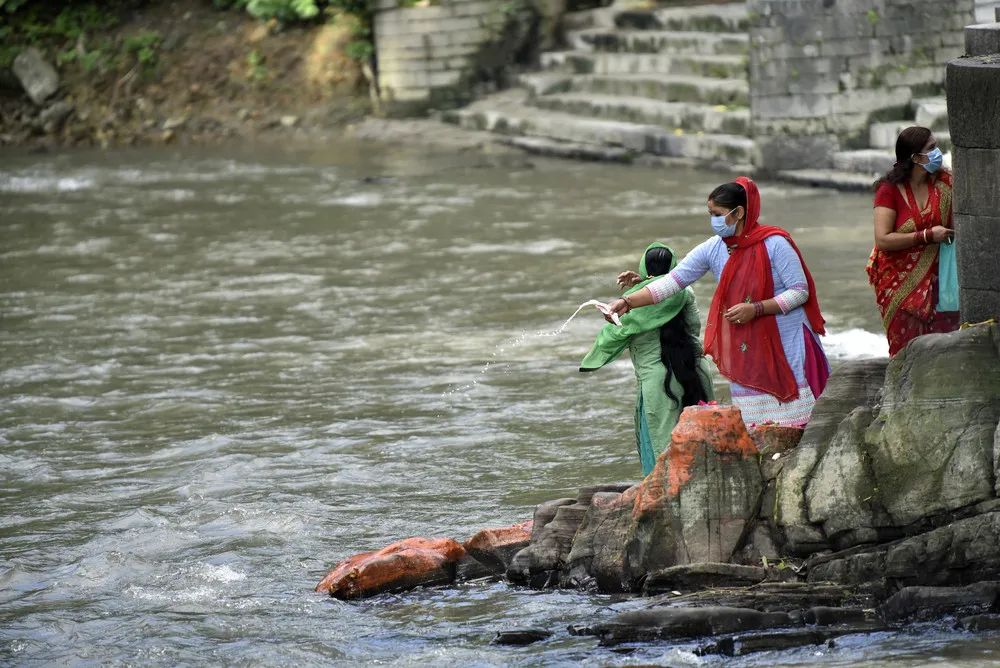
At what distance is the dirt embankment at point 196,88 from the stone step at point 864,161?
30.5 feet

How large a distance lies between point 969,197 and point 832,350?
3.84 metres

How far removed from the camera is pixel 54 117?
24.7m

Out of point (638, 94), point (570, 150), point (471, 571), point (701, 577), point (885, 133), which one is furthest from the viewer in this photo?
point (638, 94)

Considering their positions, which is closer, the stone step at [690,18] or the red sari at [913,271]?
the red sari at [913,271]

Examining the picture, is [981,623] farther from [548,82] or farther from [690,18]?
[548,82]

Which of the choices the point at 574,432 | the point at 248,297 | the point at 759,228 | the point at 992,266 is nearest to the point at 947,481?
the point at 992,266

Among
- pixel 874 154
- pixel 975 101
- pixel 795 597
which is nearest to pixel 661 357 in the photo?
pixel 795 597

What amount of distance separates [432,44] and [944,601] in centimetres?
1823

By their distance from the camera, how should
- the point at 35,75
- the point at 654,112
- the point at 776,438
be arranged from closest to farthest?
the point at 776,438, the point at 654,112, the point at 35,75

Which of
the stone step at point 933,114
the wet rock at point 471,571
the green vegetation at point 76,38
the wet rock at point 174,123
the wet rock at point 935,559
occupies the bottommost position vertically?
the wet rock at point 471,571

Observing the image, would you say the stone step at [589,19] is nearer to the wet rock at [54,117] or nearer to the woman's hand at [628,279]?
the wet rock at [54,117]

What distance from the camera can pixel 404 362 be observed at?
10711mm

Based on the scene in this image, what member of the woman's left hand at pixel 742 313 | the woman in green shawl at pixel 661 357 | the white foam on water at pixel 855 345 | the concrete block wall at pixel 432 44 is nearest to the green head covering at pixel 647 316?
the woman in green shawl at pixel 661 357

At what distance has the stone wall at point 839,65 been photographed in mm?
15883
